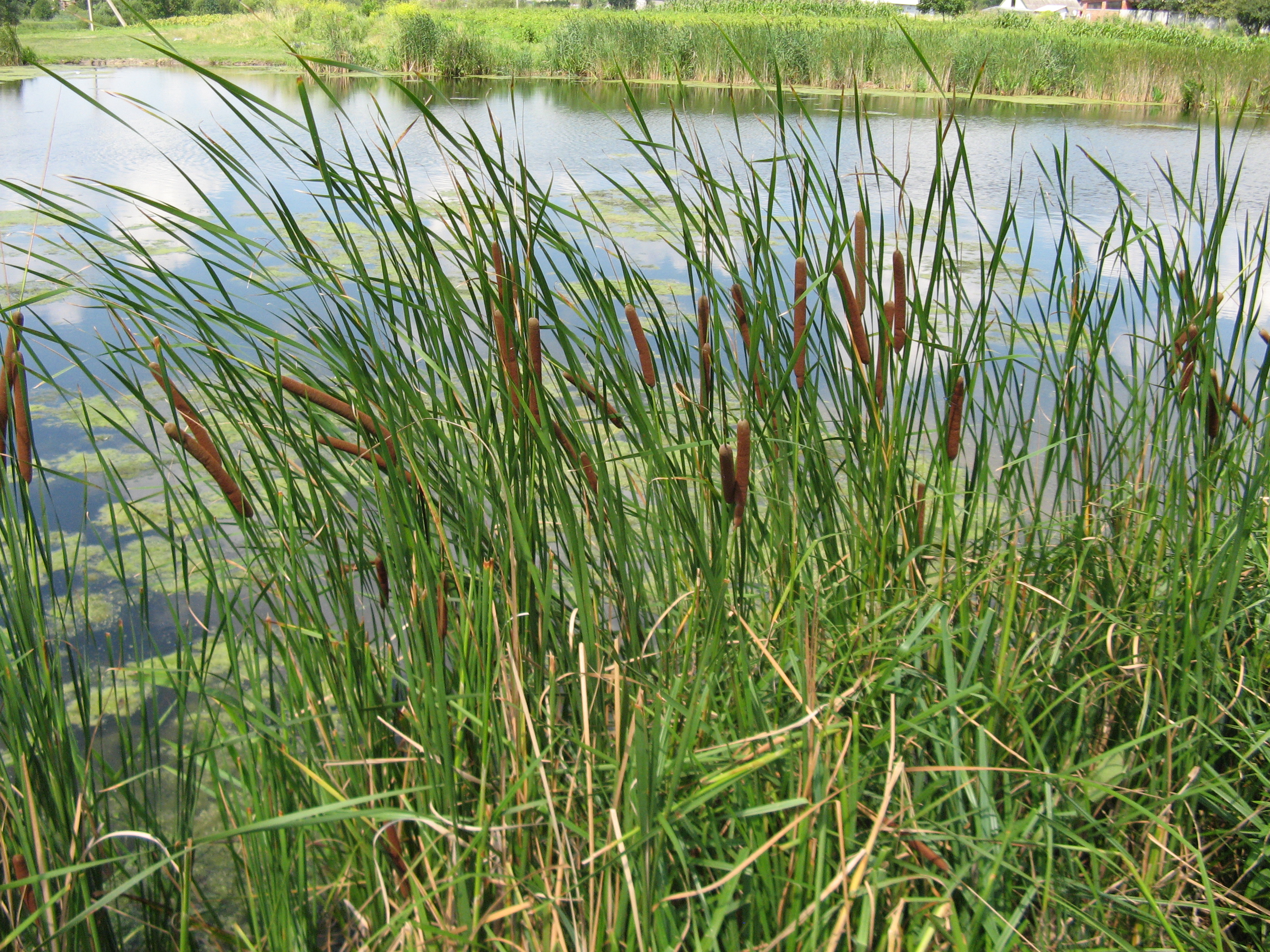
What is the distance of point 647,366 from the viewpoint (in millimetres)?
1132

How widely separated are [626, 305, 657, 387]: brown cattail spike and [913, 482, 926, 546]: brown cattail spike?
14.9 inches

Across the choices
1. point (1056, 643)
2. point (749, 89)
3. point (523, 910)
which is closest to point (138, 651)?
point (523, 910)

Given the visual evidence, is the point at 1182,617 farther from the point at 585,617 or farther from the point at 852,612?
the point at 585,617

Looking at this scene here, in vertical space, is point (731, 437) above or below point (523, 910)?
above

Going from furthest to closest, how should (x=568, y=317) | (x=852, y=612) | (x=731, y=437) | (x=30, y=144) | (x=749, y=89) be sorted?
(x=749, y=89) → (x=30, y=144) → (x=568, y=317) → (x=731, y=437) → (x=852, y=612)

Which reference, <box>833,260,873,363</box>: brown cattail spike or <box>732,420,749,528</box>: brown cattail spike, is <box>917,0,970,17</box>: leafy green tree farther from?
<box>732,420,749,528</box>: brown cattail spike

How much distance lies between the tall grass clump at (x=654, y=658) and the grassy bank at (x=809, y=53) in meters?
10.1

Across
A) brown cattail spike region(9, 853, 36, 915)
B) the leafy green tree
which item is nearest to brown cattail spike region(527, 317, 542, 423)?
brown cattail spike region(9, 853, 36, 915)

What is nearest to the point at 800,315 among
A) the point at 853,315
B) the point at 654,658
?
the point at 853,315

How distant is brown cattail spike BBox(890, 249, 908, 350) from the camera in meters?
1.09

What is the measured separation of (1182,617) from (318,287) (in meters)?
1.08

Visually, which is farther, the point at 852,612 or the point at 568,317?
the point at 568,317

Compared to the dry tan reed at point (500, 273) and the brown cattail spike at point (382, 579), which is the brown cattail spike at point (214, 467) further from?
the dry tan reed at point (500, 273)

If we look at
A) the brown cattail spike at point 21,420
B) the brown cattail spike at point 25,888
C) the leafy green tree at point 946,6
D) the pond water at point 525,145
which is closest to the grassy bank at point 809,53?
the pond water at point 525,145
